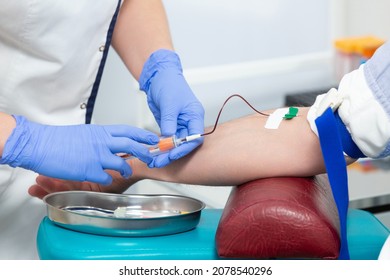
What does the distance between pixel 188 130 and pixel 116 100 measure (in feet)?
2.94

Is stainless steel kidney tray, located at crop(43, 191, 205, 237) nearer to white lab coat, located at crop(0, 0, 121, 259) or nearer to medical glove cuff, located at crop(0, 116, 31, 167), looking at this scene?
medical glove cuff, located at crop(0, 116, 31, 167)

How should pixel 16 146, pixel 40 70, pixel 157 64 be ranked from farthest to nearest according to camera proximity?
pixel 157 64
pixel 40 70
pixel 16 146

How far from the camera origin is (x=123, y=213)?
4.84 ft

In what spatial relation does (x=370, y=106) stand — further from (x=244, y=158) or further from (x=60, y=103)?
(x=60, y=103)

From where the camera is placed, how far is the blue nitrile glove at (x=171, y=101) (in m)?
1.55

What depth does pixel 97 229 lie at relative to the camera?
1.37 metres

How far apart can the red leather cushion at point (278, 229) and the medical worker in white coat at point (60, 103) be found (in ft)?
0.96

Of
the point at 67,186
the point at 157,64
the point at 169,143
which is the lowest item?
the point at 67,186

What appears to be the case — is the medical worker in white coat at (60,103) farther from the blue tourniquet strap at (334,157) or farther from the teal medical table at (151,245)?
the blue tourniquet strap at (334,157)

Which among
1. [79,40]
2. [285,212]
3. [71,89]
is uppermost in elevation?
[79,40]

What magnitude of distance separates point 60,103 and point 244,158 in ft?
1.64

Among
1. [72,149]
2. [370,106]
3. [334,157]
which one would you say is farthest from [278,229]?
[72,149]
